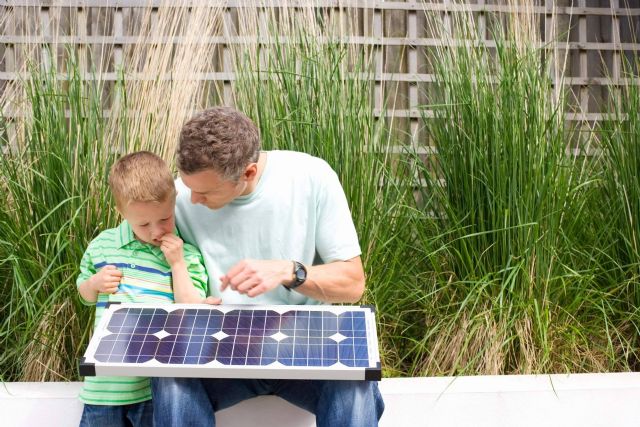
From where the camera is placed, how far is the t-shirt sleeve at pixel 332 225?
204cm

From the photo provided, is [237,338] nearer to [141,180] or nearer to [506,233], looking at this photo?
[141,180]

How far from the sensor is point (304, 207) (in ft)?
6.79

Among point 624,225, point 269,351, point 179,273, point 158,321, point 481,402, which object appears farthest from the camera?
point 624,225

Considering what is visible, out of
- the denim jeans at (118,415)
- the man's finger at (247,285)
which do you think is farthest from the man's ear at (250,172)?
the denim jeans at (118,415)

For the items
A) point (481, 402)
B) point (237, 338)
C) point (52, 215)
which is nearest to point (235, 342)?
point (237, 338)

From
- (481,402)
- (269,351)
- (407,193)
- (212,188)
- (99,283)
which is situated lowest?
(481,402)

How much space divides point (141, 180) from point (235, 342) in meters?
0.43

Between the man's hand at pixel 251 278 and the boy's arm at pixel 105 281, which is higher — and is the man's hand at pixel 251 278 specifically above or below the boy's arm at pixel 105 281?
above

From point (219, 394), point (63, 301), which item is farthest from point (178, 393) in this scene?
point (63, 301)

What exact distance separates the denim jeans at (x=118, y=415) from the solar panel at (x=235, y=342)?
25 cm

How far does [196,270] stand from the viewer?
6.76 feet

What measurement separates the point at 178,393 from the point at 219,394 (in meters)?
0.19

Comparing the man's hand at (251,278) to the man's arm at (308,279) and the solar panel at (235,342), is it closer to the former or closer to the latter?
the man's arm at (308,279)

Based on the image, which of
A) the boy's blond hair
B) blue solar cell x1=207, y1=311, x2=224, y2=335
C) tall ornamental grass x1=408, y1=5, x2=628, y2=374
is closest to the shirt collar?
the boy's blond hair
